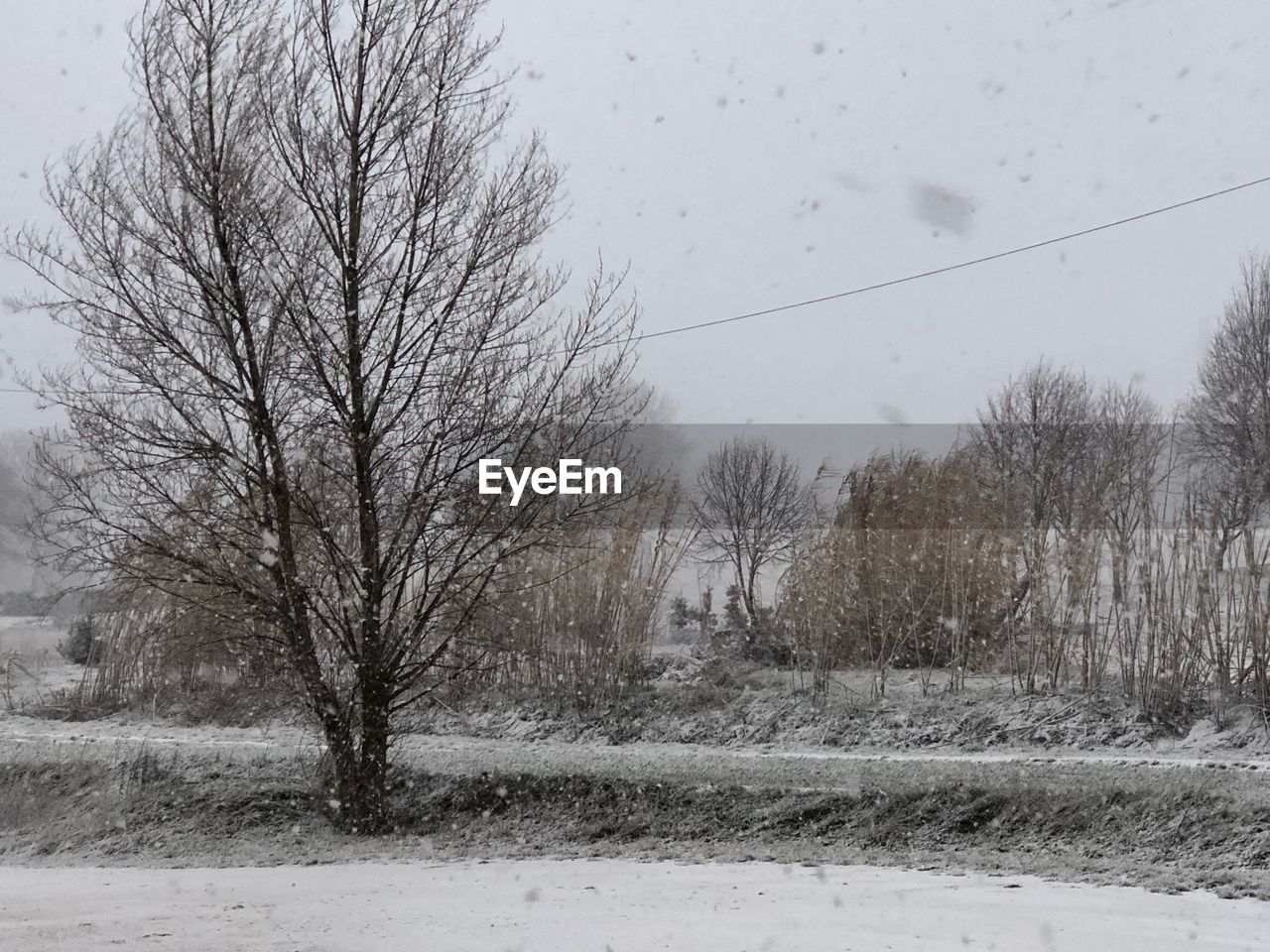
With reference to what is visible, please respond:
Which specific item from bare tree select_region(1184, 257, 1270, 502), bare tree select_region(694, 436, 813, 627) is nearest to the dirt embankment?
bare tree select_region(694, 436, 813, 627)

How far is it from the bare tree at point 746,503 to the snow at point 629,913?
10.5m

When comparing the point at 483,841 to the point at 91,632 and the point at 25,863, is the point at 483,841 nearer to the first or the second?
the point at 25,863

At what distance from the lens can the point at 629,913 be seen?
5.81 meters

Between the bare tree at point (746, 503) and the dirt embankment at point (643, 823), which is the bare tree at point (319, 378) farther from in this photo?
the bare tree at point (746, 503)

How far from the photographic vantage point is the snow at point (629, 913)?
5.16 m

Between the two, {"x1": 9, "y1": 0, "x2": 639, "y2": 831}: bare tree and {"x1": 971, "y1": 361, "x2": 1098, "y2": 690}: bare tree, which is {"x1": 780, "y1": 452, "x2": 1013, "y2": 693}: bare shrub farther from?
{"x1": 9, "y1": 0, "x2": 639, "y2": 831}: bare tree

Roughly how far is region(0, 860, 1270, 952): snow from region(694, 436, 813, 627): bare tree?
10.5 metres

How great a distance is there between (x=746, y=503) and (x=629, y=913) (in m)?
12.5

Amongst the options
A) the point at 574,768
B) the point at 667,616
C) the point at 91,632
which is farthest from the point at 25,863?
the point at 667,616

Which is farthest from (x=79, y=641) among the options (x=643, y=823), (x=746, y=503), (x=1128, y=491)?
(x=1128, y=491)

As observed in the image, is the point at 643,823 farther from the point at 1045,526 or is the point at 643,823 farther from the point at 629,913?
the point at 1045,526

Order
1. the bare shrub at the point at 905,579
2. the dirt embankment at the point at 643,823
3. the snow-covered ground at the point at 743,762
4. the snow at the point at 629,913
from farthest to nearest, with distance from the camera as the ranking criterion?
1. the bare shrub at the point at 905,579
2. the snow-covered ground at the point at 743,762
3. the dirt embankment at the point at 643,823
4. the snow at the point at 629,913

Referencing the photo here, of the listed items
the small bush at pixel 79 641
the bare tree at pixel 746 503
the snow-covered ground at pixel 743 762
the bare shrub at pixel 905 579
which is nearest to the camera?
the snow-covered ground at pixel 743 762

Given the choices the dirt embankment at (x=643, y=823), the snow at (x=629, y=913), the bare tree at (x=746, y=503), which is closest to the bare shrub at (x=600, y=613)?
the dirt embankment at (x=643, y=823)
